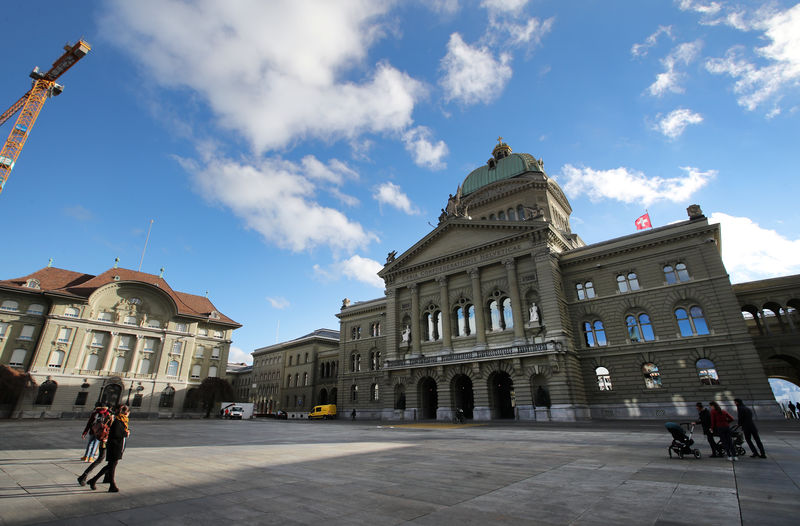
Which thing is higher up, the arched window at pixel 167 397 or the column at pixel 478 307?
the column at pixel 478 307

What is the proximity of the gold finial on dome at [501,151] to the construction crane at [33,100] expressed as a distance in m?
59.5

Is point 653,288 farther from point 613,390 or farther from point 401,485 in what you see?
point 401,485

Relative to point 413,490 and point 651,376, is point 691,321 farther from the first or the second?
point 413,490

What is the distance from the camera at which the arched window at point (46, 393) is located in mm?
44812

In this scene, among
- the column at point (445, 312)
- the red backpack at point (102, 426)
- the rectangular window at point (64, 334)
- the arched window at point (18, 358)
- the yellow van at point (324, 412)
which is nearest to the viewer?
the red backpack at point (102, 426)

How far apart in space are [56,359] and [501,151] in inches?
2622

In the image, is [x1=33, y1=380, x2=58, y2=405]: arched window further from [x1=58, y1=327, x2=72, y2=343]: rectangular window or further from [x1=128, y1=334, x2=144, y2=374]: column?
[x1=128, y1=334, x2=144, y2=374]: column

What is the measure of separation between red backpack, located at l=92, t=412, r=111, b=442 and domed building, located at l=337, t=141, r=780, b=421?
30.9m

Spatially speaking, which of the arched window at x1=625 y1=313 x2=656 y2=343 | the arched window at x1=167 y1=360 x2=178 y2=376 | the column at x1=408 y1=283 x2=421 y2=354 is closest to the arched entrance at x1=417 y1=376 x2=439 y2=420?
the column at x1=408 y1=283 x2=421 y2=354

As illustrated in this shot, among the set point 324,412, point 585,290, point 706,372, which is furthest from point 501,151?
point 324,412

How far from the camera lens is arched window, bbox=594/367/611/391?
34594 millimetres

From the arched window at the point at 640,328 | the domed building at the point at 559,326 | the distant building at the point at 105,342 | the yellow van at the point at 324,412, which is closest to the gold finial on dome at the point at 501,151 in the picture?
the domed building at the point at 559,326

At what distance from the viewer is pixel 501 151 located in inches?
2504

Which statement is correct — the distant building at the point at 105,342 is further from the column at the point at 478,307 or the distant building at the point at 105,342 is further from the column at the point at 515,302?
the column at the point at 515,302
